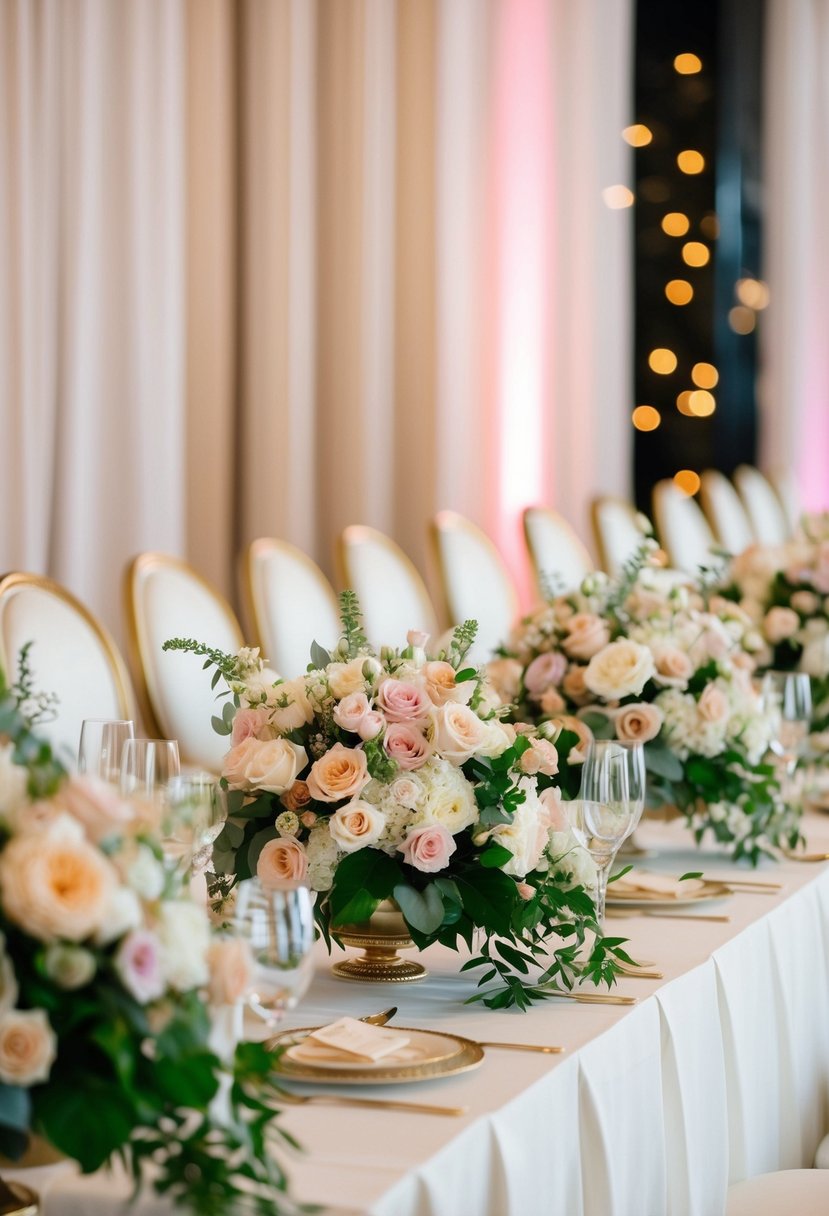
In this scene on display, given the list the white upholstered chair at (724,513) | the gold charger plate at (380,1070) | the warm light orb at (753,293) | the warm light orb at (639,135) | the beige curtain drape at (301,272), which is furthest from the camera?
the warm light orb at (753,293)

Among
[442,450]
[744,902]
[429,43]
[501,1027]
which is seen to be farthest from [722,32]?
[501,1027]

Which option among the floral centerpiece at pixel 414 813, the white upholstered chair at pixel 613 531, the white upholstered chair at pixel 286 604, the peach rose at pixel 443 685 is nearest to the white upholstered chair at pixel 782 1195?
the floral centerpiece at pixel 414 813

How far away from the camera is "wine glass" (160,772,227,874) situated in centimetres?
144

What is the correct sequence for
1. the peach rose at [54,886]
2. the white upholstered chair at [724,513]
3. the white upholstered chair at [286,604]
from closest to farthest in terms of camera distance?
the peach rose at [54,886] → the white upholstered chair at [286,604] → the white upholstered chair at [724,513]

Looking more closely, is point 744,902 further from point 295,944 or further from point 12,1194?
point 12,1194

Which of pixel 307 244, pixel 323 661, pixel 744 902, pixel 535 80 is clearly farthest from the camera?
pixel 535 80

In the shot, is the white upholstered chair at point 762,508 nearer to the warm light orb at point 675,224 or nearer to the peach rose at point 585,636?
the warm light orb at point 675,224

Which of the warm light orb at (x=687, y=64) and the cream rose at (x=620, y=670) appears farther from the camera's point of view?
the warm light orb at (x=687, y=64)

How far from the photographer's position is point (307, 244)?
5.82m

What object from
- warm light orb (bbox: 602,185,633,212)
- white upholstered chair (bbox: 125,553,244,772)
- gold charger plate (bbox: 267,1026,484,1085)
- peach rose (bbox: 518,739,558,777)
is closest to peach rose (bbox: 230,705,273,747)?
peach rose (bbox: 518,739,558,777)

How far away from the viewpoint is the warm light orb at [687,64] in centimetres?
878

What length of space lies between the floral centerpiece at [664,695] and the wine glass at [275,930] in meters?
1.10

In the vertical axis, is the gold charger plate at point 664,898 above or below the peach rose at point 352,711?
below

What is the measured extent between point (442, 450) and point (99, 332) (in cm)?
168
